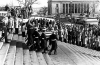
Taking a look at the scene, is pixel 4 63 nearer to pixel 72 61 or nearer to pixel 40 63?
pixel 40 63

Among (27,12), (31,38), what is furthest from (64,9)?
(31,38)

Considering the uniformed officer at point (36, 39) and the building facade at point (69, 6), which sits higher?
the building facade at point (69, 6)

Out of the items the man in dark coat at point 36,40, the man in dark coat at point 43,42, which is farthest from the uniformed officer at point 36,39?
the man in dark coat at point 43,42

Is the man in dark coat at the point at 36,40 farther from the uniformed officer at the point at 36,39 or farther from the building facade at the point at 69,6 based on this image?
the building facade at the point at 69,6

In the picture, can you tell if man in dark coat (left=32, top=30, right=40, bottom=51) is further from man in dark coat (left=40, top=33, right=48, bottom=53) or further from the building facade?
the building facade

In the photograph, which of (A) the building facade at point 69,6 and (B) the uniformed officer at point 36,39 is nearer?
(B) the uniformed officer at point 36,39

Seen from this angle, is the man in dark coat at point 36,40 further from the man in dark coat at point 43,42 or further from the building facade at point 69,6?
the building facade at point 69,6

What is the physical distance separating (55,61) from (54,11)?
8374 cm

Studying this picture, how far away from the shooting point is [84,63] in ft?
42.1

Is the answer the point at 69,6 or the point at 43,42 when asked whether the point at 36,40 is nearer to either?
the point at 43,42

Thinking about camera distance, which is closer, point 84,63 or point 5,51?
point 5,51

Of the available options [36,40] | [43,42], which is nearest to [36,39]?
[36,40]

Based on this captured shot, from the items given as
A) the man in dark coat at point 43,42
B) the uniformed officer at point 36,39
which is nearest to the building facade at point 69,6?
the uniformed officer at point 36,39

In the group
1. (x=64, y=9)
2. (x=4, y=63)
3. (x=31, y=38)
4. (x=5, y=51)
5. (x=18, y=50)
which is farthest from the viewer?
(x=64, y=9)
